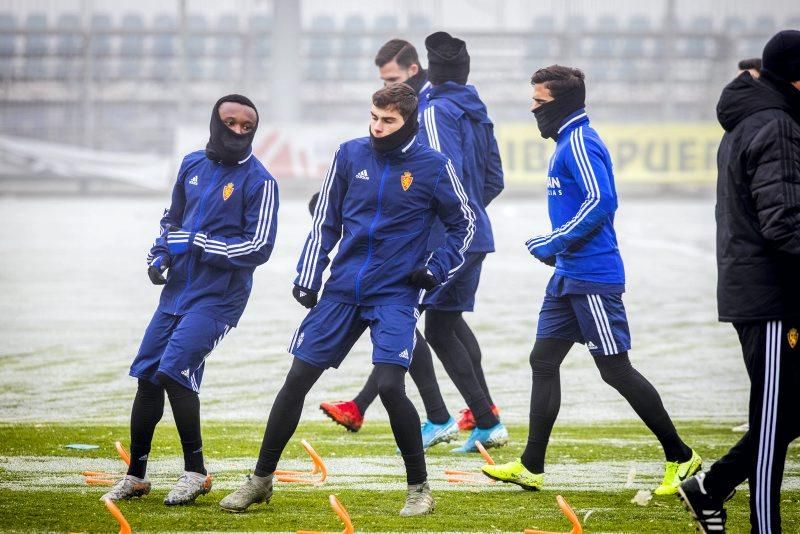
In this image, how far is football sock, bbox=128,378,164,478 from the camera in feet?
19.4

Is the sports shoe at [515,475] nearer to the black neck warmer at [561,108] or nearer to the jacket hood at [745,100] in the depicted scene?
the black neck warmer at [561,108]

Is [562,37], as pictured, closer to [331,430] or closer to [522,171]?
[522,171]

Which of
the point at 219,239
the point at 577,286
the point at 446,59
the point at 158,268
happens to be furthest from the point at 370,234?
the point at 446,59

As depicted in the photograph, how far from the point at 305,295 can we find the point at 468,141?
212cm

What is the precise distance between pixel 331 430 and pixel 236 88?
4634 centimetres

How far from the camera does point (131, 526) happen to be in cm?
519

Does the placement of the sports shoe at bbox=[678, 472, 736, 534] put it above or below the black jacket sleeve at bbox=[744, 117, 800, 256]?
below

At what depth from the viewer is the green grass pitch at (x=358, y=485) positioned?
17.6 ft

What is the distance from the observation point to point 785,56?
15.4 ft

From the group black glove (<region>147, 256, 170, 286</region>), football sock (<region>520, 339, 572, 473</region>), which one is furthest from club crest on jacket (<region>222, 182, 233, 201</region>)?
football sock (<region>520, 339, 572, 473</region>)

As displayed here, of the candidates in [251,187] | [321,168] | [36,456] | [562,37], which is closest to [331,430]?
[36,456]

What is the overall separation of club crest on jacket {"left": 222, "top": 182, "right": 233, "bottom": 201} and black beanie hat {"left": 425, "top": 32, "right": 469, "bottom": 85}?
2.09 meters

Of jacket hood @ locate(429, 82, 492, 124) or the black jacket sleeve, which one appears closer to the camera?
the black jacket sleeve

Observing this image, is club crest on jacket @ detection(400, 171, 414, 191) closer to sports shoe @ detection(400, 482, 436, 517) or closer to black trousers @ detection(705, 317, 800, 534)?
sports shoe @ detection(400, 482, 436, 517)
